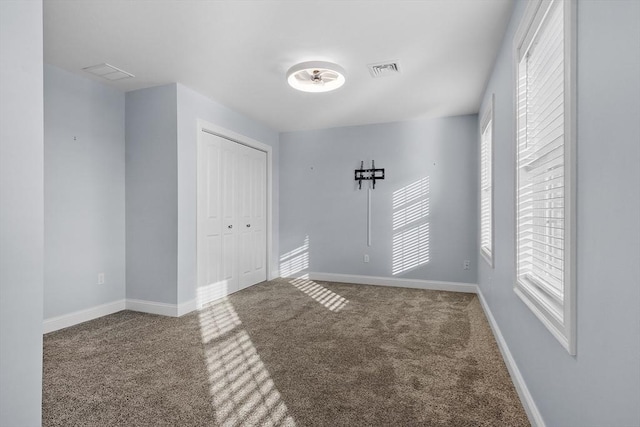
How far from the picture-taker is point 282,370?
8.04 feet


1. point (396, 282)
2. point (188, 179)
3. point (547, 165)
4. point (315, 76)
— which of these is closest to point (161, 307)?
point (188, 179)

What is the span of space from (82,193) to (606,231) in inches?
163

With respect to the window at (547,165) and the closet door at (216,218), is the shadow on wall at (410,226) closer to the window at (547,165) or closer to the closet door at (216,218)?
the closet door at (216,218)

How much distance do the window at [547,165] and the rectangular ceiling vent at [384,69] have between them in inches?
Answer: 48.3

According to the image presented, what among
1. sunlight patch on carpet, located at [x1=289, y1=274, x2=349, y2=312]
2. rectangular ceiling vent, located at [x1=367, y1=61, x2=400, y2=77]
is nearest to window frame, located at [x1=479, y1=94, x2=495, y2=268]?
rectangular ceiling vent, located at [x1=367, y1=61, x2=400, y2=77]

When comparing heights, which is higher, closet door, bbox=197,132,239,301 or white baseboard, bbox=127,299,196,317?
closet door, bbox=197,132,239,301

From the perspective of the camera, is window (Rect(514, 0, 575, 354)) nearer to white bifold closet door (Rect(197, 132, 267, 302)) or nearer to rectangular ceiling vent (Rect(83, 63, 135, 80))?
white bifold closet door (Rect(197, 132, 267, 302))

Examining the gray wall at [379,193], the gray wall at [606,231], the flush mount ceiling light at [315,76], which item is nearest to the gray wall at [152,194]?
the flush mount ceiling light at [315,76]

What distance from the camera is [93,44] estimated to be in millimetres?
2861

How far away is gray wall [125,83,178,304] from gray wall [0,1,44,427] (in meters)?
2.21

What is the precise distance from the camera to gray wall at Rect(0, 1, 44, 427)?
143 centimetres

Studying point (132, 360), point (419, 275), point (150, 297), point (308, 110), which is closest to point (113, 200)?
point (150, 297)

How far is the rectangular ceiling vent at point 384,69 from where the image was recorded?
3.22 meters

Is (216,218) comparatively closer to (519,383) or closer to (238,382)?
(238,382)
